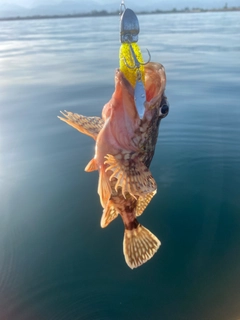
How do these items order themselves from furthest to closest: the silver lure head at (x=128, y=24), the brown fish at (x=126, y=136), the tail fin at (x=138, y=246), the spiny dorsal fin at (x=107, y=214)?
the tail fin at (x=138, y=246)
the spiny dorsal fin at (x=107, y=214)
the brown fish at (x=126, y=136)
the silver lure head at (x=128, y=24)

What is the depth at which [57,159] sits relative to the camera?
697cm

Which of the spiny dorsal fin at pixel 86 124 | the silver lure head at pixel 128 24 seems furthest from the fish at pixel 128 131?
the silver lure head at pixel 128 24

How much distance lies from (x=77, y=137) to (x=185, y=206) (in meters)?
3.20

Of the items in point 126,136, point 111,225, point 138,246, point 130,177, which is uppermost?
point 126,136

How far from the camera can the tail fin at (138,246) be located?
348 cm

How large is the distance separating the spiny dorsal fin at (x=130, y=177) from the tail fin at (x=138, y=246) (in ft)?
3.03

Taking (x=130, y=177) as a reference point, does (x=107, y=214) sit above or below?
below

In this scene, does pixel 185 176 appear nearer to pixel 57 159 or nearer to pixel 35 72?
pixel 57 159

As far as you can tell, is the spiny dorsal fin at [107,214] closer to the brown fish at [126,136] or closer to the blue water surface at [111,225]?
the brown fish at [126,136]

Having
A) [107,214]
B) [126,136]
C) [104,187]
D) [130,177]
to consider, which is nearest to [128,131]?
[126,136]

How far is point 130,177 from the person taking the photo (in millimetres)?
2768

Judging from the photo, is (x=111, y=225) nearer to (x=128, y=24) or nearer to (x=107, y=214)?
(x=107, y=214)

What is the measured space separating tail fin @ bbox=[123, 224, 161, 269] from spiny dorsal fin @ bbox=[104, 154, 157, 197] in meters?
0.92

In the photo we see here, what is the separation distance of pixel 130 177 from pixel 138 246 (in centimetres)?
105
